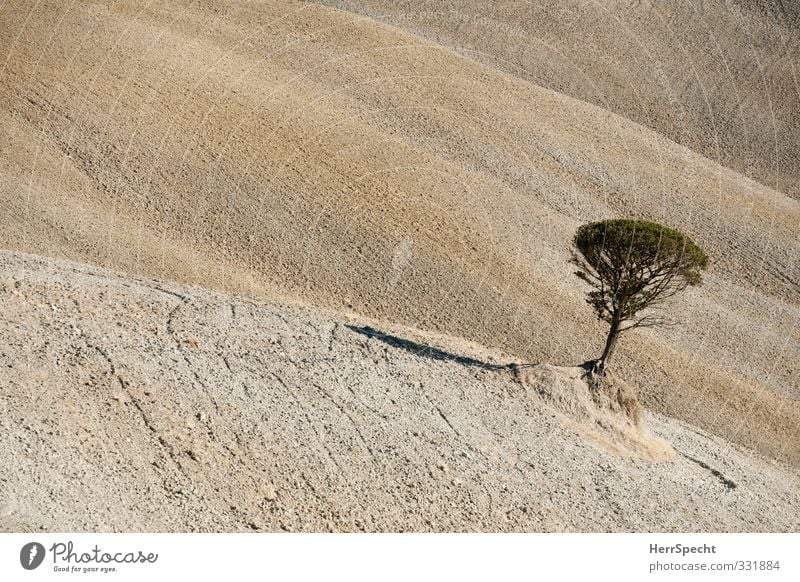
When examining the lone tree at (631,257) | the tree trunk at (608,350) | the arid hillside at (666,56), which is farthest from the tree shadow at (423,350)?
the arid hillside at (666,56)

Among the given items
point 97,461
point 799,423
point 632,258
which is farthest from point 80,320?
point 799,423

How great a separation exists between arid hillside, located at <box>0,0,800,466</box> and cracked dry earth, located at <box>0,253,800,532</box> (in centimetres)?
578

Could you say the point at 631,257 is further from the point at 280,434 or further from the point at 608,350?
the point at 280,434

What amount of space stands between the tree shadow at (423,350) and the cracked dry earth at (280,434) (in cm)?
8

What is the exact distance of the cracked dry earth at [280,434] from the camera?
650 inches

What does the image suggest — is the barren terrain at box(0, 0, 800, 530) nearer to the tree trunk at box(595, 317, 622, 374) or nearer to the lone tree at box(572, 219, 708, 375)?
the tree trunk at box(595, 317, 622, 374)

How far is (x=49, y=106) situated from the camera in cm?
3584

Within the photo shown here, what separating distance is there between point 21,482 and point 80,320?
5549 mm
